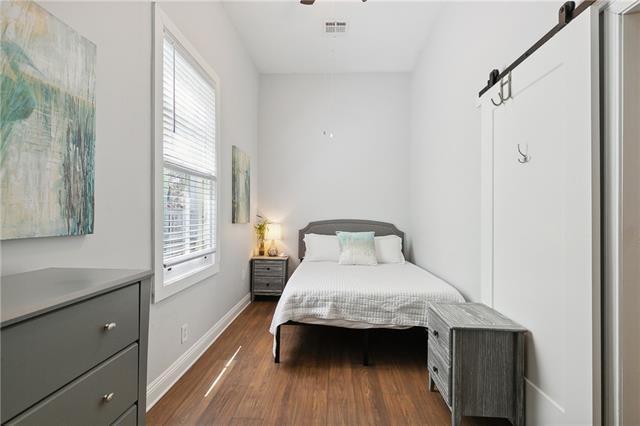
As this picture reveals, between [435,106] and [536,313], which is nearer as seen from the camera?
[536,313]

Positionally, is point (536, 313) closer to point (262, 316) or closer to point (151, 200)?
point (151, 200)

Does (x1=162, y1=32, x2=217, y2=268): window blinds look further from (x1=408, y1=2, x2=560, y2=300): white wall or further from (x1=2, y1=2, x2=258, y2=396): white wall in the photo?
(x1=408, y1=2, x2=560, y2=300): white wall

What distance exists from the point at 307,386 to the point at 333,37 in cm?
347

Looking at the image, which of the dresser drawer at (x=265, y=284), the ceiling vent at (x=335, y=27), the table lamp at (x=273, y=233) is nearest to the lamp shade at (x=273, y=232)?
the table lamp at (x=273, y=233)

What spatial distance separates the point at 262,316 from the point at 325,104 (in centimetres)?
297

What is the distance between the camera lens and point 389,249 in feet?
13.3

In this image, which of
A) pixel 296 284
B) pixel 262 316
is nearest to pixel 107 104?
pixel 296 284

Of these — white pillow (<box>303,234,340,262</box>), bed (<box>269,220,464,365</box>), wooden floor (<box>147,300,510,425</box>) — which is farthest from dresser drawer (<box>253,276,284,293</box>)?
bed (<box>269,220,464,365</box>)

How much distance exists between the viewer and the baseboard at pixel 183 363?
6.25 ft

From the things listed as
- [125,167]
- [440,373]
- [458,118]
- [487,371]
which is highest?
[458,118]

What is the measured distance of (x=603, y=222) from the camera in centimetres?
122

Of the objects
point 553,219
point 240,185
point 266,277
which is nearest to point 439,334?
point 553,219

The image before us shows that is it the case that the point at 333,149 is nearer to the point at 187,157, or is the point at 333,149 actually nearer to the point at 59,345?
the point at 187,157

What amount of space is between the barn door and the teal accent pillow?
1.87 meters
